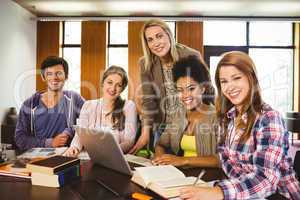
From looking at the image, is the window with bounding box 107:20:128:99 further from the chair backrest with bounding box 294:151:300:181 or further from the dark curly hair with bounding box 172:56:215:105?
the chair backrest with bounding box 294:151:300:181

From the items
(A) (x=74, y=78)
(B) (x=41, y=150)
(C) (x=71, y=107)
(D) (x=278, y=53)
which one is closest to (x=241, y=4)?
(D) (x=278, y=53)

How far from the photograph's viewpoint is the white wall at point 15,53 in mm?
5477

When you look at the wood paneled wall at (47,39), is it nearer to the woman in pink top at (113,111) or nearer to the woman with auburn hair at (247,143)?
the woman in pink top at (113,111)

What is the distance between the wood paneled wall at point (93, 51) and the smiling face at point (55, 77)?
4550 millimetres

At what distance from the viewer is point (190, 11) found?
21.0ft

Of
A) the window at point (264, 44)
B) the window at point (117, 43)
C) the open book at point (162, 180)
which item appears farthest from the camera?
the window at point (117, 43)

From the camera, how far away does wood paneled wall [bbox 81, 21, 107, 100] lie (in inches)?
276

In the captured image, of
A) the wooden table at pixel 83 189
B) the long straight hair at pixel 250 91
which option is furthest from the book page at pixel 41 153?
the long straight hair at pixel 250 91

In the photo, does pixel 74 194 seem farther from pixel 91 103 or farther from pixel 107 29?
pixel 107 29

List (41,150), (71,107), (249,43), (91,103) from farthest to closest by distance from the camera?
(249,43), (71,107), (91,103), (41,150)

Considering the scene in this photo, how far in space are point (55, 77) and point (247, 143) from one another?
5.47ft

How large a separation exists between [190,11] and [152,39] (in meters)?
4.44

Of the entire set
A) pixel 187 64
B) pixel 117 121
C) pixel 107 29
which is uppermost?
pixel 107 29

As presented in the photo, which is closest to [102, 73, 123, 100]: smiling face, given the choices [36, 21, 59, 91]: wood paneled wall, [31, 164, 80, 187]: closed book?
[31, 164, 80, 187]: closed book
